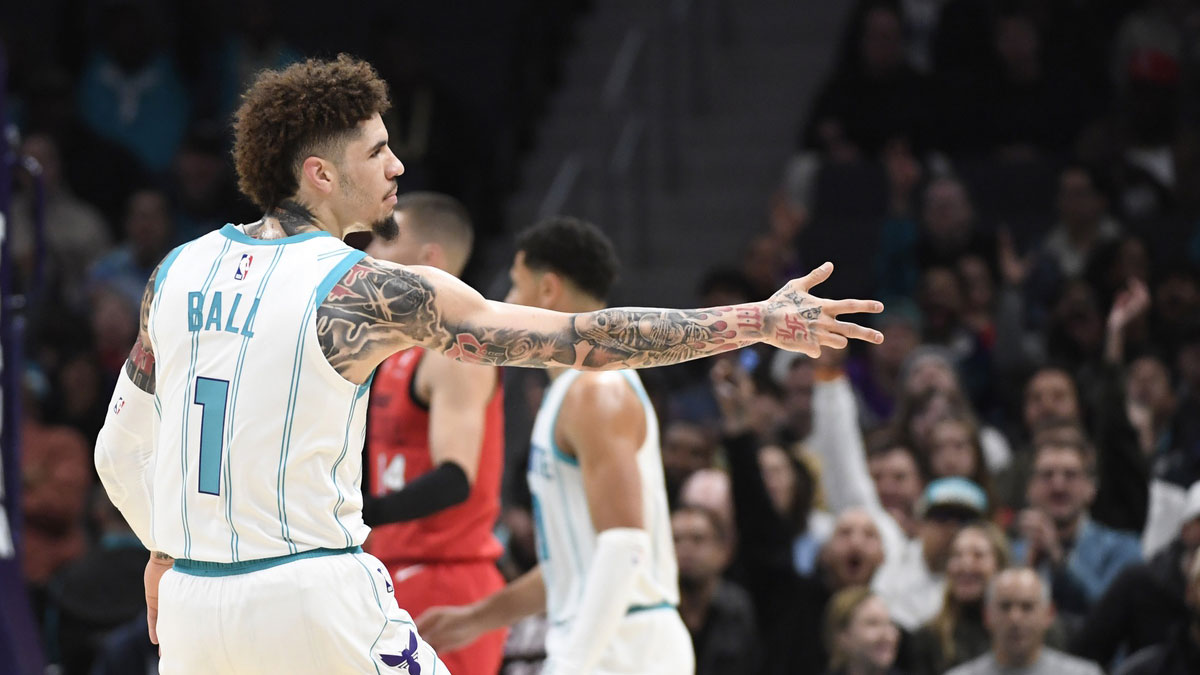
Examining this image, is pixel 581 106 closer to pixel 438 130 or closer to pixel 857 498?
pixel 438 130

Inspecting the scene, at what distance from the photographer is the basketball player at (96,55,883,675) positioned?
368 cm

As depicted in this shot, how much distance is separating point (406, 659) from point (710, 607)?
434 cm

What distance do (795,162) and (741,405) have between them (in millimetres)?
5052

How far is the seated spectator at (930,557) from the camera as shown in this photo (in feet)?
27.2

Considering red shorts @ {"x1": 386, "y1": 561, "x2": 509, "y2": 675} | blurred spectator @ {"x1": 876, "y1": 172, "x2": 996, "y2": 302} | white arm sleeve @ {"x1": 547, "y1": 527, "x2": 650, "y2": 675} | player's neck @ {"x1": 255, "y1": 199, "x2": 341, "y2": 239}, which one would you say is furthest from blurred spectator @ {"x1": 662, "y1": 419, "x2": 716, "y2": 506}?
player's neck @ {"x1": 255, "y1": 199, "x2": 341, "y2": 239}

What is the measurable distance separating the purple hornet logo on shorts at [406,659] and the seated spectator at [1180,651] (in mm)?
4190

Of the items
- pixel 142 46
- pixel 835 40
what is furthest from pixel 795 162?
pixel 142 46

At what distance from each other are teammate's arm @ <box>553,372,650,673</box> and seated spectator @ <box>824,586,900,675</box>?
256cm

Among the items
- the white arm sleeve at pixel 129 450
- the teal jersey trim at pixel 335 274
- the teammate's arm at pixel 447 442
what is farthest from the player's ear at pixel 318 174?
the teammate's arm at pixel 447 442

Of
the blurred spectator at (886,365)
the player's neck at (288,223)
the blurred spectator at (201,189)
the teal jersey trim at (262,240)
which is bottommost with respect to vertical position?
the teal jersey trim at (262,240)

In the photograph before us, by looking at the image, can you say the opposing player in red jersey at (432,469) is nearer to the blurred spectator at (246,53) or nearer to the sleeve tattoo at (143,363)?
the sleeve tattoo at (143,363)

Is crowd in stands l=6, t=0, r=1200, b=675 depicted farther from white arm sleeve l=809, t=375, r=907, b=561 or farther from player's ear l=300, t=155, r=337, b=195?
player's ear l=300, t=155, r=337, b=195

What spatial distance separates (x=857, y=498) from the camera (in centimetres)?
934

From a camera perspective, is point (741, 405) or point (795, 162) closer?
point (741, 405)
